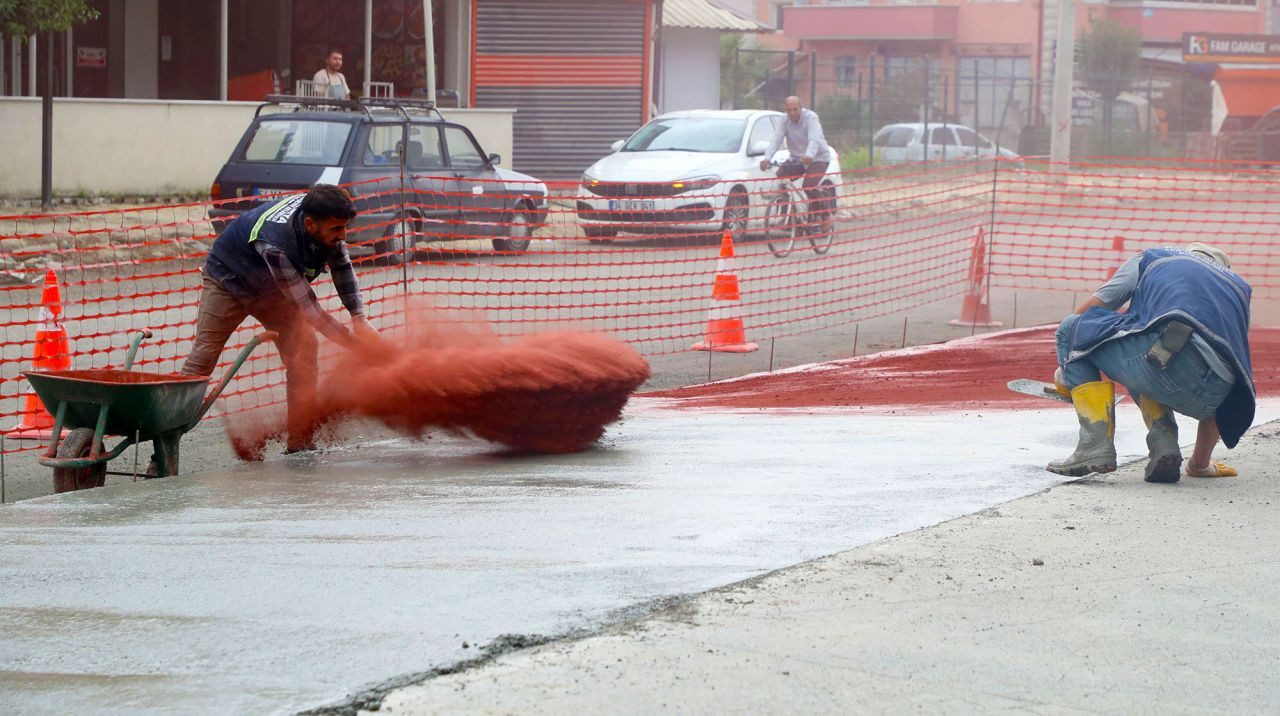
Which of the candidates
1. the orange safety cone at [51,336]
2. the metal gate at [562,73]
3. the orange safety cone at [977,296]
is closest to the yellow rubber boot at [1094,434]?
the orange safety cone at [51,336]

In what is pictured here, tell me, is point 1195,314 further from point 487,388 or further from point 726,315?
point 726,315

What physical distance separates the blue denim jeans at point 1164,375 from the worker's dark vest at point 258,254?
3574mm

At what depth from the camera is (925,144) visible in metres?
34.0

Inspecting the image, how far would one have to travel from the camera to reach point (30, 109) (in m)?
18.0

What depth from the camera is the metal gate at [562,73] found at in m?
25.8

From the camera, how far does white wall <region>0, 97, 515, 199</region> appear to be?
708 inches

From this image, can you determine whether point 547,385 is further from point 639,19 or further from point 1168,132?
point 1168,132

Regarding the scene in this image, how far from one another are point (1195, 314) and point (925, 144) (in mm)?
28077

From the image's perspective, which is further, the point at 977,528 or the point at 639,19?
the point at 639,19

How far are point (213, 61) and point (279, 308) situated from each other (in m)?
19.9

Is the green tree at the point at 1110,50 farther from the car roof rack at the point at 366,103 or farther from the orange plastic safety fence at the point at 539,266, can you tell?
the car roof rack at the point at 366,103

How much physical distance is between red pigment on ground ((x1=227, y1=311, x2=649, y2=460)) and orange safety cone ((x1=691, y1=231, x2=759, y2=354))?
423cm

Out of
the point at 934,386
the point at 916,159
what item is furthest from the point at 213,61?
the point at 934,386

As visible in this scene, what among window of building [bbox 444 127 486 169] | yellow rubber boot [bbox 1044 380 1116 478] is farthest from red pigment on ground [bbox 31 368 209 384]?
window of building [bbox 444 127 486 169]
